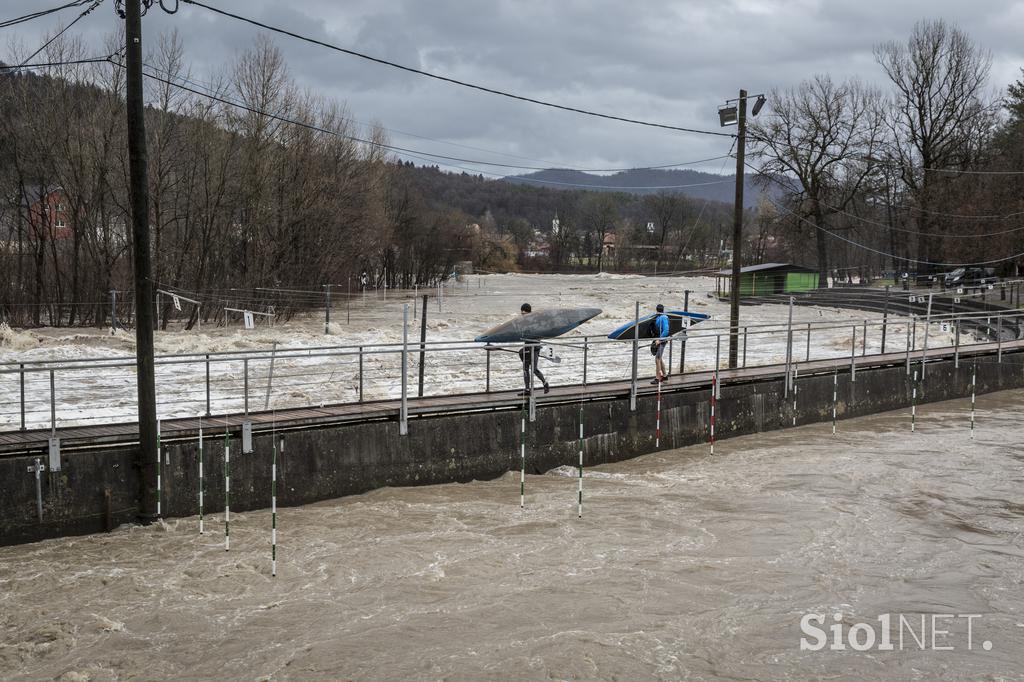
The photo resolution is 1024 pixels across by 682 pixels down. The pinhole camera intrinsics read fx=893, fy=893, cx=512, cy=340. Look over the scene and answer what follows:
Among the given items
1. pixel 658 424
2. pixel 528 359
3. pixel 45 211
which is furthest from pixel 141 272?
pixel 45 211

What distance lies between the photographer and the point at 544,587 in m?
10.7

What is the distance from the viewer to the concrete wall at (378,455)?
12094mm

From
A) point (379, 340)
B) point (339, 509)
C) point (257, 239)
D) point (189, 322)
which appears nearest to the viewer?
point (339, 509)

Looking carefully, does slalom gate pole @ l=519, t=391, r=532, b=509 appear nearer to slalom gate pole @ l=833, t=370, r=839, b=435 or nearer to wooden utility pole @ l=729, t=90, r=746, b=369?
slalom gate pole @ l=833, t=370, r=839, b=435

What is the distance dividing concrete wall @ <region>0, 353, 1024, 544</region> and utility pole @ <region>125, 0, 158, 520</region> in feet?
0.99

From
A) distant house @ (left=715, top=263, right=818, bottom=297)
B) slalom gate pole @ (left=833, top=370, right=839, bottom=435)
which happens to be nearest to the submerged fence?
slalom gate pole @ (left=833, top=370, right=839, bottom=435)

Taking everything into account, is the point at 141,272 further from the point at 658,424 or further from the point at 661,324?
the point at 661,324

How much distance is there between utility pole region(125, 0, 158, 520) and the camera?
1208 centimetres

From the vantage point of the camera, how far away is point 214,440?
13305 millimetres

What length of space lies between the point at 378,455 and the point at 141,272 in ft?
15.9

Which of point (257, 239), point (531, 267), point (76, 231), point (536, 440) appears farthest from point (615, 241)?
point (536, 440)

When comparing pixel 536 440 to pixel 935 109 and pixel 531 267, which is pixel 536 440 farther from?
pixel 531 267

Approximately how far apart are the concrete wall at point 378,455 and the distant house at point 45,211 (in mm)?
30529

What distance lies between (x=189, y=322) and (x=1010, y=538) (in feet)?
103
